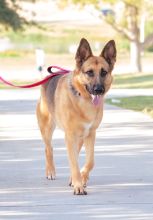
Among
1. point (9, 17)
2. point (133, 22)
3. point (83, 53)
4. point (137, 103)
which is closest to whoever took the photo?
point (83, 53)

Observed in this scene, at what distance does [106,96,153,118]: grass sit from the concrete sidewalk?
178 cm

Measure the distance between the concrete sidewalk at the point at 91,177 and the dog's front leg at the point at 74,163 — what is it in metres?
0.11

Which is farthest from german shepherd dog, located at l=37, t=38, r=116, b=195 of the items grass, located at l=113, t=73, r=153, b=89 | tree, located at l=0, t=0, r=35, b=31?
tree, located at l=0, t=0, r=35, b=31

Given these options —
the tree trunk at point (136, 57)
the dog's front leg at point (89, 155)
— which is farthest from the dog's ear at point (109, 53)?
the tree trunk at point (136, 57)

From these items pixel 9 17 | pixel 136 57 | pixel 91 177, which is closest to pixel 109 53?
pixel 91 177

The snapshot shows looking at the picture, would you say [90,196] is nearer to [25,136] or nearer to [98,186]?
[98,186]

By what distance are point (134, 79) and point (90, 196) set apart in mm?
20939

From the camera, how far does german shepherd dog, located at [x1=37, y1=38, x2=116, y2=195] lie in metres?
9.34

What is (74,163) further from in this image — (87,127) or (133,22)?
(133,22)

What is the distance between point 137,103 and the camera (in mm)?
19469

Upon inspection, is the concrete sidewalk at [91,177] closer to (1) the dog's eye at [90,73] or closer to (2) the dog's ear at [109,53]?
(1) the dog's eye at [90,73]

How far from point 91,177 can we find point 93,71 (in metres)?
1.68

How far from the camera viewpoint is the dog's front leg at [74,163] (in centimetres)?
932

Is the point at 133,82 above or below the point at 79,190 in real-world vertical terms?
below
